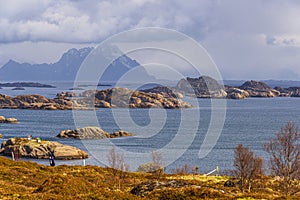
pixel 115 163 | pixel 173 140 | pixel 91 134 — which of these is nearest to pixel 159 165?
pixel 115 163

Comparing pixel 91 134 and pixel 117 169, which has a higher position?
pixel 117 169

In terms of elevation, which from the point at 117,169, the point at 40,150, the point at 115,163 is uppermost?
the point at 115,163

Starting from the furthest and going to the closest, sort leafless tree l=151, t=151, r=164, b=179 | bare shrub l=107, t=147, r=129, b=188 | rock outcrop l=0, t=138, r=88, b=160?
rock outcrop l=0, t=138, r=88, b=160, leafless tree l=151, t=151, r=164, b=179, bare shrub l=107, t=147, r=129, b=188

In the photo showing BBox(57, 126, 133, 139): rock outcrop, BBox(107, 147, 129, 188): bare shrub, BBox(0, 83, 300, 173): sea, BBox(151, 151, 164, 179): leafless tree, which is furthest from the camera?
BBox(57, 126, 133, 139): rock outcrop

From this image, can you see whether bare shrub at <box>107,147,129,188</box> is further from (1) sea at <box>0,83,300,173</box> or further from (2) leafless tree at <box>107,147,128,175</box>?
(1) sea at <box>0,83,300,173</box>

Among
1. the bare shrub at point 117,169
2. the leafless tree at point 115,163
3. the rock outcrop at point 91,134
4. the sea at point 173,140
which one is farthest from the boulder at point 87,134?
the bare shrub at point 117,169

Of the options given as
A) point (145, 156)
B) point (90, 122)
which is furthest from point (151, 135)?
point (90, 122)

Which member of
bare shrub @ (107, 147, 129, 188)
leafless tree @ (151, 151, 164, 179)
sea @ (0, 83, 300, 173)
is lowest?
sea @ (0, 83, 300, 173)

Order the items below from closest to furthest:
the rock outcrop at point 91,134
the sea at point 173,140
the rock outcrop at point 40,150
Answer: the sea at point 173,140 → the rock outcrop at point 40,150 → the rock outcrop at point 91,134

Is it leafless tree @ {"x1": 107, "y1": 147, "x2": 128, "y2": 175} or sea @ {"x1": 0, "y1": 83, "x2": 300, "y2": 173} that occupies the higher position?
leafless tree @ {"x1": 107, "y1": 147, "x2": 128, "y2": 175}

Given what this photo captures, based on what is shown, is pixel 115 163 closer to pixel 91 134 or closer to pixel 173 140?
pixel 173 140

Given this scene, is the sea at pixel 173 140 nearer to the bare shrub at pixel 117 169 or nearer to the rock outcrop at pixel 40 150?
the rock outcrop at pixel 40 150

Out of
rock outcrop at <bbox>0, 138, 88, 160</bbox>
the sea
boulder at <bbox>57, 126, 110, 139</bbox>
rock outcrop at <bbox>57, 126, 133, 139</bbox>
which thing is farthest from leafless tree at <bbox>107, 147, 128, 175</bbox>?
rock outcrop at <bbox>57, 126, 133, 139</bbox>

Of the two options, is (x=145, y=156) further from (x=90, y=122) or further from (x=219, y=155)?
(x=90, y=122)
